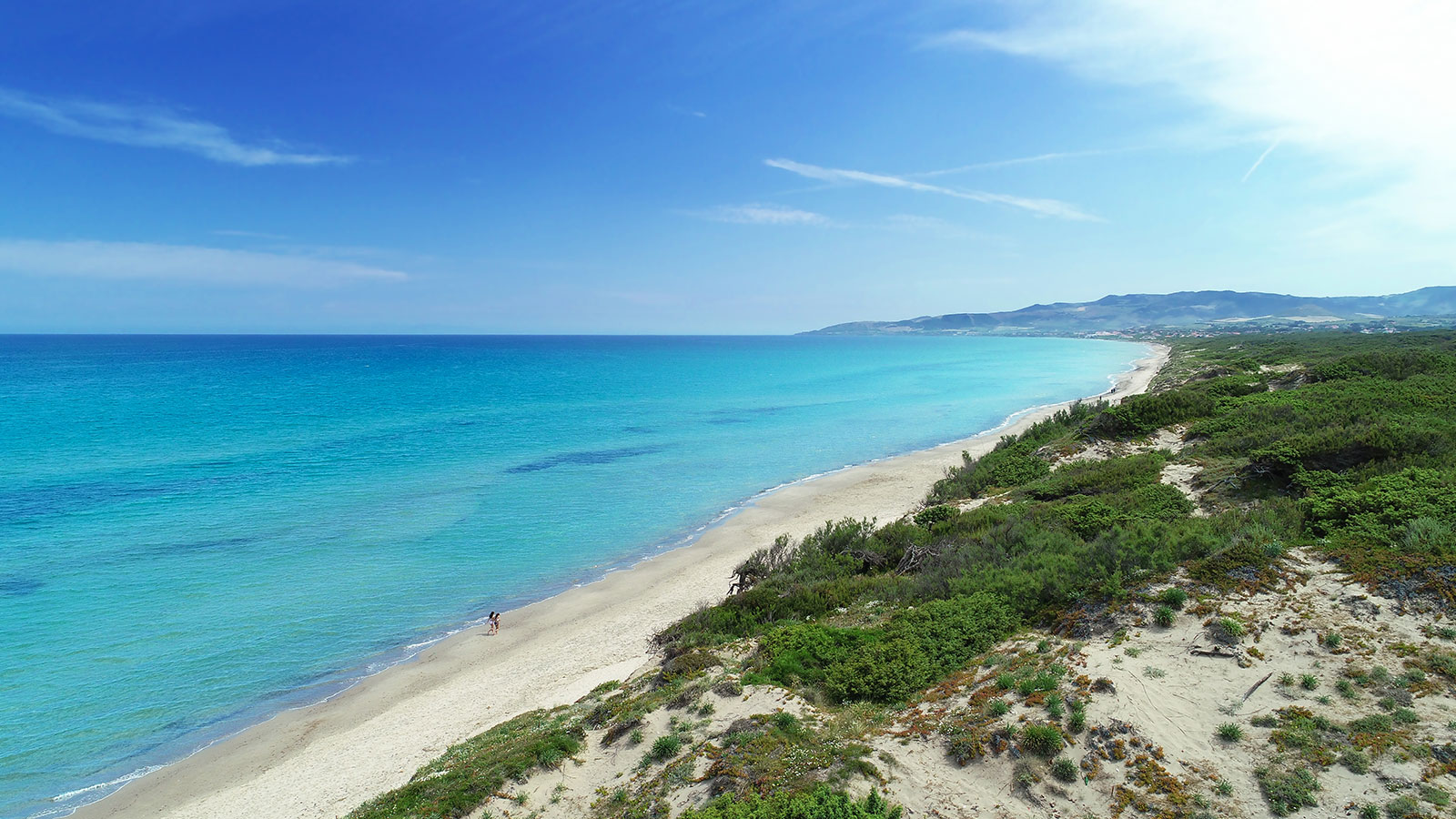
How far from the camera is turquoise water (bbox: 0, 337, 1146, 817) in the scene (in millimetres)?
16016

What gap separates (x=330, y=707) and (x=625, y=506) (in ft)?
57.2

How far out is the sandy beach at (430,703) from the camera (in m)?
12.6

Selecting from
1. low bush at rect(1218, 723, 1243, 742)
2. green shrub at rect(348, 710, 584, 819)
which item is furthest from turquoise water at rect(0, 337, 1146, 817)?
low bush at rect(1218, 723, 1243, 742)

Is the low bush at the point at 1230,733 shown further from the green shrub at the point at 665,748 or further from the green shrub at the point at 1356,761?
the green shrub at the point at 665,748

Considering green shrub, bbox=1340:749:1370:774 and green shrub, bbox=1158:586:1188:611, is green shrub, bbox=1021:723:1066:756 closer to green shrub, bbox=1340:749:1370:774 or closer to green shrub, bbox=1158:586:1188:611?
green shrub, bbox=1340:749:1370:774

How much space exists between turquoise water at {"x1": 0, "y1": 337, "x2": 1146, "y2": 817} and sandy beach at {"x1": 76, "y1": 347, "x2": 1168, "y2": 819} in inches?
44.0

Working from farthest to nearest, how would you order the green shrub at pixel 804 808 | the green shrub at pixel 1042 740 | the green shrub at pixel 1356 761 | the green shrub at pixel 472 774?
the green shrub at pixel 472 774 → the green shrub at pixel 1042 740 → the green shrub at pixel 804 808 → the green shrub at pixel 1356 761

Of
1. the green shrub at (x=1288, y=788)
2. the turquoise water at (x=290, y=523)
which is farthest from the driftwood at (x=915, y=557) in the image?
the turquoise water at (x=290, y=523)

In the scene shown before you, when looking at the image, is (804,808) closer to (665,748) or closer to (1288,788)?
(665,748)

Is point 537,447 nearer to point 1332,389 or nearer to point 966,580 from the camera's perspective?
point 966,580

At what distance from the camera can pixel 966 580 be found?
13.3 meters

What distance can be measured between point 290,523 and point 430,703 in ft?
57.0

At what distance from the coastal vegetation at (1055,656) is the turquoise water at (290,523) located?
29.8 feet

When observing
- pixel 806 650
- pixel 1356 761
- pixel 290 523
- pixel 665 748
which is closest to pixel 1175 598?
pixel 1356 761
